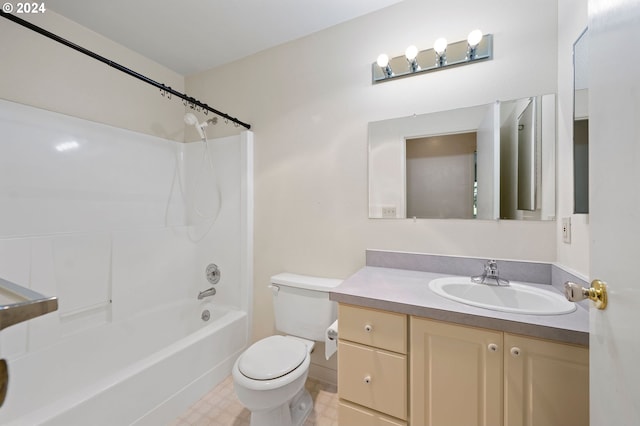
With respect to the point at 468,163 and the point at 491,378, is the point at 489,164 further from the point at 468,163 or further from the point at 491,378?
the point at 491,378

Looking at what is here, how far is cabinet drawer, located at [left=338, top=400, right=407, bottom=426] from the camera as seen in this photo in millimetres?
1071

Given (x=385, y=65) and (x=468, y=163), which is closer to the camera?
(x=468, y=163)

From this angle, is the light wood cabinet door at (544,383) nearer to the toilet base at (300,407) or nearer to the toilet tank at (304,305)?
the toilet tank at (304,305)

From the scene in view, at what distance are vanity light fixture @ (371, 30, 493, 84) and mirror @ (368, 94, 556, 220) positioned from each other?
0.86ft

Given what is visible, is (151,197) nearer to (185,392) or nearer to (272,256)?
(272,256)

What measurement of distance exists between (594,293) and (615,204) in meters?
0.23

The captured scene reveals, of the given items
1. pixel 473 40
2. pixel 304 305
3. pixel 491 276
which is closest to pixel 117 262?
pixel 304 305

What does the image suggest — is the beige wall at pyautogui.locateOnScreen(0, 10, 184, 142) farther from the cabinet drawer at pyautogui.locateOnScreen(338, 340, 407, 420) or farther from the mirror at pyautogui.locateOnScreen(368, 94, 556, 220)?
the cabinet drawer at pyautogui.locateOnScreen(338, 340, 407, 420)

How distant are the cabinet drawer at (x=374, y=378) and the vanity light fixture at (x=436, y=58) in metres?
1.51

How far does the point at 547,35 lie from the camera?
124 centimetres

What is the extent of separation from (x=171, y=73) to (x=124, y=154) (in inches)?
35.8

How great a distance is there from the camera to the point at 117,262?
1813 millimetres

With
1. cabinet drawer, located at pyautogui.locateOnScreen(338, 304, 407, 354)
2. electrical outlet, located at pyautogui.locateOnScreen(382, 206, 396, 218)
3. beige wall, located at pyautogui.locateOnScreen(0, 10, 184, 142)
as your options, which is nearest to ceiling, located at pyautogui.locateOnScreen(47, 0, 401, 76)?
beige wall, located at pyautogui.locateOnScreen(0, 10, 184, 142)

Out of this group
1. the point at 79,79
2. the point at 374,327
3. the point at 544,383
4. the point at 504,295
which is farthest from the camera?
the point at 79,79
